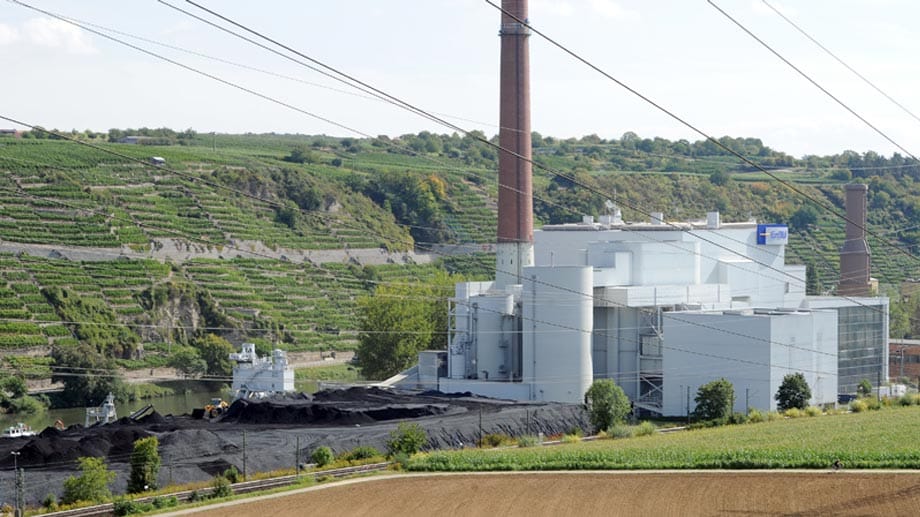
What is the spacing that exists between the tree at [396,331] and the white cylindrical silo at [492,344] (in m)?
11.4

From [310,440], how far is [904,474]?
15949 mm

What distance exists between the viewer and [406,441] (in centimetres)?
3412

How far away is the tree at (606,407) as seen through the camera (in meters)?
45.2

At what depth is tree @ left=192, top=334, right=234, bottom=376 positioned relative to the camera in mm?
72812

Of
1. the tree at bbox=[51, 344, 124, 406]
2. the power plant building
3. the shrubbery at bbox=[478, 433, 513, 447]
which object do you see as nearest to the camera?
the shrubbery at bbox=[478, 433, 513, 447]

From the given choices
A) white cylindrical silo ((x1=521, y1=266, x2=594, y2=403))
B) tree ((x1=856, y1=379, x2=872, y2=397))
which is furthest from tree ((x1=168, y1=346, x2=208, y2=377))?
tree ((x1=856, y1=379, x2=872, y2=397))

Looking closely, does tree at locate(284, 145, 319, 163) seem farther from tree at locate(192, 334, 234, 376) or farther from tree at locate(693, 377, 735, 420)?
tree at locate(693, 377, 735, 420)

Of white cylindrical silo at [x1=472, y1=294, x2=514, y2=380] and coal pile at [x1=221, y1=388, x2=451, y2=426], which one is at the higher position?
white cylindrical silo at [x1=472, y1=294, x2=514, y2=380]

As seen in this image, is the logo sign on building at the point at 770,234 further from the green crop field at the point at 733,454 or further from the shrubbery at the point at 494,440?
the shrubbery at the point at 494,440

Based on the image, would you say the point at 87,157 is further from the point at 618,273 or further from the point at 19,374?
the point at 618,273

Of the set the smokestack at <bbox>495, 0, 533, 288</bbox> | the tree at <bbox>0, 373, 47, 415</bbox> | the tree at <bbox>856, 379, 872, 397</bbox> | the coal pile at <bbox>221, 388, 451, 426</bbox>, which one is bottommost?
the tree at <bbox>0, 373, 47, 415</bbox>

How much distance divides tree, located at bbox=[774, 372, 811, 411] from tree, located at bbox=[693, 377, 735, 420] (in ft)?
8.95

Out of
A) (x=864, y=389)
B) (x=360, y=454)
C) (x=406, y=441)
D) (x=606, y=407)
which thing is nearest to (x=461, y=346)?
(x=606, y=407)

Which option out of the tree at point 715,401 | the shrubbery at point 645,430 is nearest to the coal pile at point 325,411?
the shrubbery at point 645,430
